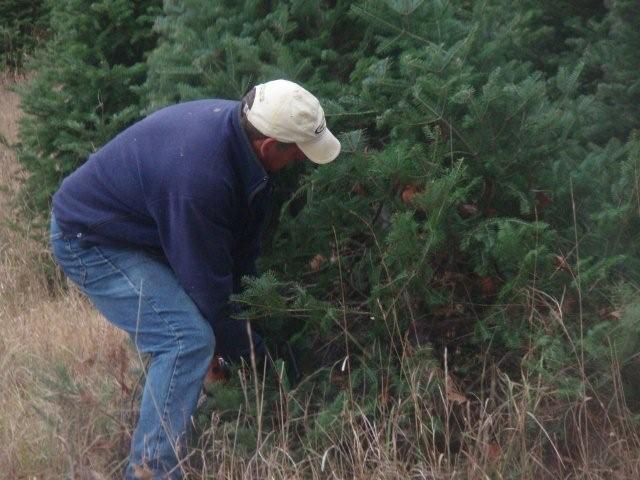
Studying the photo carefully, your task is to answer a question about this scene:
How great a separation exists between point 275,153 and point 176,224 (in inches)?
18.5

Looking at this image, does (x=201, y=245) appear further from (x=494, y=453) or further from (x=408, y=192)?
(x=494, y=453)

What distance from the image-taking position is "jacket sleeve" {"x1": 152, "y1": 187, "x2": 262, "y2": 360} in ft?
12.9

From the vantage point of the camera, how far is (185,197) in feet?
12.9

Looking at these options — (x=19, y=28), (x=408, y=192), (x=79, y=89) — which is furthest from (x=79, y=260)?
(x=19, y=28)

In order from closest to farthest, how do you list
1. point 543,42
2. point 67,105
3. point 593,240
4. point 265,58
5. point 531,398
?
point 531,398 → point 593,240 → point 265,58 → point 543,42 → point 67,105

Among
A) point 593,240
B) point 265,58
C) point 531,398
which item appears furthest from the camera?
point 265,58

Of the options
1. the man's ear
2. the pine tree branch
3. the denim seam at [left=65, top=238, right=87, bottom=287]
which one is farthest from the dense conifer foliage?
the denim seam at [left=65, top=238, right=87, bottom=287]

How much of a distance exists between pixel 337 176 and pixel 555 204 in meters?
0.93

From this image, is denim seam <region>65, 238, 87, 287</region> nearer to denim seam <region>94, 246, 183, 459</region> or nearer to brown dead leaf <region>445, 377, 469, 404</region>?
denim seam <region>94, 246, 183, 459</region>

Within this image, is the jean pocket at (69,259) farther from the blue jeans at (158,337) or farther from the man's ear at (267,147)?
the man's ear at (267,147)

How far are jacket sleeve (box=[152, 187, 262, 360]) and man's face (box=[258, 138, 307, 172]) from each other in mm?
223

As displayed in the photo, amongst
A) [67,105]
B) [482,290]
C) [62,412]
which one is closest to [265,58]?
[482,290]

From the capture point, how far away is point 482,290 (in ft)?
15.1

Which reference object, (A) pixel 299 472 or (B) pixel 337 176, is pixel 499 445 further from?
(B) pixel 337 176
